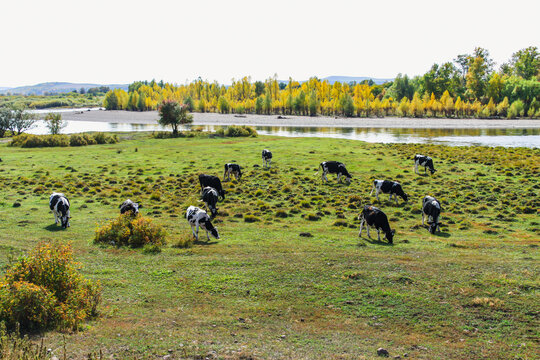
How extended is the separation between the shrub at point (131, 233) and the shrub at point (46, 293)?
18.7 ft

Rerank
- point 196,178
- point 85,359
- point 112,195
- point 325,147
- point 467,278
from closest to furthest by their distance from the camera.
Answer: point 85,359
point 467,278
point 112,195
point 196,178
point 325,147

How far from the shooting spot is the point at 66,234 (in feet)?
61.1

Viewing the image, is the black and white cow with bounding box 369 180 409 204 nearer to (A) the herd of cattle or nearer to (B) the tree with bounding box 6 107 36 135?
(A) the herd of cattle

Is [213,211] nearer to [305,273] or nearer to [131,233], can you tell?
[131,233]

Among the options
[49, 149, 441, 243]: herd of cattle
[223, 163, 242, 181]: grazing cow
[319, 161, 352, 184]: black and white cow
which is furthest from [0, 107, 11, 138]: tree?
[319, 161, 352, 184]: black and white cow

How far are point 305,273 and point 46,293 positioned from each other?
7.56m

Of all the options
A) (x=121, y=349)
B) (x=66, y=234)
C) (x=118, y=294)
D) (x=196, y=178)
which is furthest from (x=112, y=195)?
(x=121, y=349)

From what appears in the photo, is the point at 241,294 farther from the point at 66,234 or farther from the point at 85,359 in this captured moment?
the point at 66,234

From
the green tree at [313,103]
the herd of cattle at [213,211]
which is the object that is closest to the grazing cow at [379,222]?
the herd of cattle at [213,211]

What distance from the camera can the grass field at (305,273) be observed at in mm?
9531

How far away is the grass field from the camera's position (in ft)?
31.3

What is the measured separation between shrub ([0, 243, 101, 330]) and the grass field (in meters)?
0.46

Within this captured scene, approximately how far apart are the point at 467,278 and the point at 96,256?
12746 mm

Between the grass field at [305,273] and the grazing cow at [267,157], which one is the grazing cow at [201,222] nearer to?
the grass field at [305,273]
